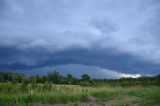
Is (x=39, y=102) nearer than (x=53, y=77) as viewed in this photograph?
Yes

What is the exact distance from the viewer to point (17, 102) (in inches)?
894

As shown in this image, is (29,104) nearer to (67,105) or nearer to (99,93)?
(67,105)

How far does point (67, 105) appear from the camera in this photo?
22.5 meters

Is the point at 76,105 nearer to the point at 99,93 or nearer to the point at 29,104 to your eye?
the point at 29,104

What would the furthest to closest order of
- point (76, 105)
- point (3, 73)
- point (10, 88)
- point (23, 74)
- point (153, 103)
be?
point (3, 73) → point (23, 74) → point (10, 88) → point (153, 103) → point (76, 105)

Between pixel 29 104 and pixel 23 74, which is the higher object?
pixel 23 74

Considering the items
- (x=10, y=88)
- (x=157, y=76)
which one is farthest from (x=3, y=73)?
(x=157, y=76)

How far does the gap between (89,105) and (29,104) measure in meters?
4.54

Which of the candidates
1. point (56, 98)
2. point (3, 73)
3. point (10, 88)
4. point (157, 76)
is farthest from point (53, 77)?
point (56, 98)

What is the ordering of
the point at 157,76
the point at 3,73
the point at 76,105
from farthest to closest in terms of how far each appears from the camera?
1. the point at 157,76
2. the point at 3,73
3. the point at 76,105

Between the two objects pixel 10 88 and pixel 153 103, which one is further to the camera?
pixel 10 88

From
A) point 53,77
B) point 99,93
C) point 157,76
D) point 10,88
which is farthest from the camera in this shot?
point 157,76

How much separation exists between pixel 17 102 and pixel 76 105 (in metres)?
4.55

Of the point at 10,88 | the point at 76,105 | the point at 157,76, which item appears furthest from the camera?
the point at 157,76
